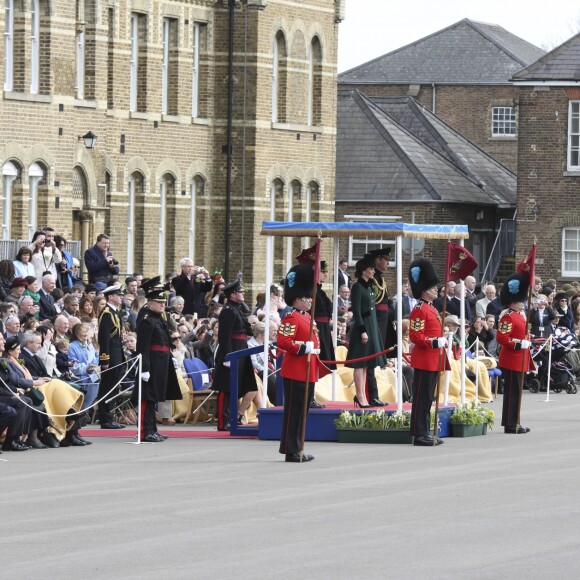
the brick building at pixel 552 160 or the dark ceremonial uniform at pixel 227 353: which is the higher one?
the brick building at pixel 552 160

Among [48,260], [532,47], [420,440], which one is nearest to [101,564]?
[420,440]

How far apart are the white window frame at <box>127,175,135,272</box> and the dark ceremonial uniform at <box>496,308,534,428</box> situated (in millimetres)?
20939

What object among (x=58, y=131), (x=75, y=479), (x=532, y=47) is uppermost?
(x=532, y=47)

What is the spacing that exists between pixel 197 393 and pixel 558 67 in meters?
29.0

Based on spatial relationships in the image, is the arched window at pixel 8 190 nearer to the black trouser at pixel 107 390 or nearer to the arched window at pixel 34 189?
the arched window at pixel 34 189

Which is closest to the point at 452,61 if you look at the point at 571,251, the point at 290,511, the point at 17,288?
the point at 571,251

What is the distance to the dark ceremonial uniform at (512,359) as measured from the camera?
23188 millimetres

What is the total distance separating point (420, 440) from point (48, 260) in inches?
382

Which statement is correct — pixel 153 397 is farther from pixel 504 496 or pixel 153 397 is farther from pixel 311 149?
pixel 311 149

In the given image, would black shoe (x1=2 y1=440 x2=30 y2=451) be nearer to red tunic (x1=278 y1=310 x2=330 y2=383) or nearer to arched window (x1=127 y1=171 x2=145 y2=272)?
red tunic (x1=278 y1=310 x2=330 y2=383)

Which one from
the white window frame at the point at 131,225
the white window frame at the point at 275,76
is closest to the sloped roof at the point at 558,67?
the white window frame at the point at 275,76

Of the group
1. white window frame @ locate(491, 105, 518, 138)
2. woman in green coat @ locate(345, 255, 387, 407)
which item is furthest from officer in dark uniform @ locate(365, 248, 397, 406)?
white window frame @ locate(491, 105, 518, 138)

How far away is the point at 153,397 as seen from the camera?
21969mm

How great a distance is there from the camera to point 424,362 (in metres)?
21.4
